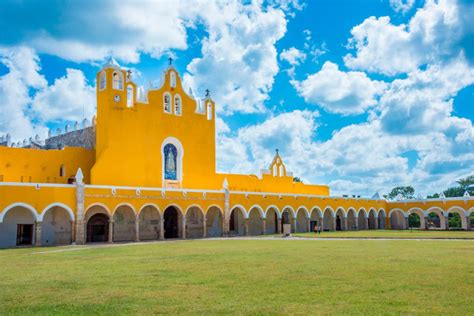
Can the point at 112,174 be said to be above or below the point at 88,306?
above

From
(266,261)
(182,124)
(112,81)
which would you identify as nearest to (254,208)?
(182,124)

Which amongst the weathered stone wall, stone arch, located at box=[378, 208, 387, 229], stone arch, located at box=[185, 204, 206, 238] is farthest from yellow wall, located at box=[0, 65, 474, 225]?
stone arch, located at box=[378, 208, 387, 229]

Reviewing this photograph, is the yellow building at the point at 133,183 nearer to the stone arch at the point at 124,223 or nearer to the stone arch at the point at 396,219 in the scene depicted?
the stone arch at the point at 124,223

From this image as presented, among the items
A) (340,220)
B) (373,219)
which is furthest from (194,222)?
(373,219)

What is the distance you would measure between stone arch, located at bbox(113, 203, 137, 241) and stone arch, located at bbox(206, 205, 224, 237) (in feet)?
19.0

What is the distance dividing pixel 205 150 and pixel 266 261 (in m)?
21.2

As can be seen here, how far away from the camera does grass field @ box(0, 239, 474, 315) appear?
6.54m

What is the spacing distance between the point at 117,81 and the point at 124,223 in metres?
8.67

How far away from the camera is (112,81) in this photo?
29.0m

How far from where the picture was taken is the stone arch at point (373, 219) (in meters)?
44.4

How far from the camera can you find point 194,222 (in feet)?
102

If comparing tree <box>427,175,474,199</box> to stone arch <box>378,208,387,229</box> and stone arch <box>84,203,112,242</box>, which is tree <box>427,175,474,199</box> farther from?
stone arch <box>84,203,112,242</box>

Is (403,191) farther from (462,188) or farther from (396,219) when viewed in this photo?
(396,219)

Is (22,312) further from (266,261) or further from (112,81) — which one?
(112,81)
